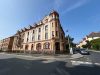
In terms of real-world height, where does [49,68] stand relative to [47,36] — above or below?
below

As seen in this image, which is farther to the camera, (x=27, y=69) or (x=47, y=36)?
(x=47, y=36)

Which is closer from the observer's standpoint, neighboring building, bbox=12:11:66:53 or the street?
the street

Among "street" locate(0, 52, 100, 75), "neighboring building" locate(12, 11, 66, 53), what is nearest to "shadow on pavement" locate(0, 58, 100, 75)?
"street" locate(0, 52, 100, 75)

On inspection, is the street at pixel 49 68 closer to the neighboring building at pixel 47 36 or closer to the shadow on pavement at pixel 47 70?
the shadow on pavement at pixel 47 70

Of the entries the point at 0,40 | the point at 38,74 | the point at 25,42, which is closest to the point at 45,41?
the point at 25,42

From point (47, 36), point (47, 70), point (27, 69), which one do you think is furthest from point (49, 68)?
point (47, 36)

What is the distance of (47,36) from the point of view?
158 feet

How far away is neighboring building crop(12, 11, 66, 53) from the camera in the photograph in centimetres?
4459

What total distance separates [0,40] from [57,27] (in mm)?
80435

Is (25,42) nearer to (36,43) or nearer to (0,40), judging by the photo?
(36,43)

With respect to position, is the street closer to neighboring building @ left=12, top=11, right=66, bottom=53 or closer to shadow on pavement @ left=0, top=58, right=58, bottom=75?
shadow on pavement @ left=0, top=58, right=58, bottom=75

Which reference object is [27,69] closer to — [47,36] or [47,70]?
[47,70]

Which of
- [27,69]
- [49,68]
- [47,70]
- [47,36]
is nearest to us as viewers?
[47,70]

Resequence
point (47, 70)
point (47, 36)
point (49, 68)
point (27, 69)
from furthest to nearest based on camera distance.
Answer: point (47, 36), point (49, 68), point (27, 69), point (47, 70)
